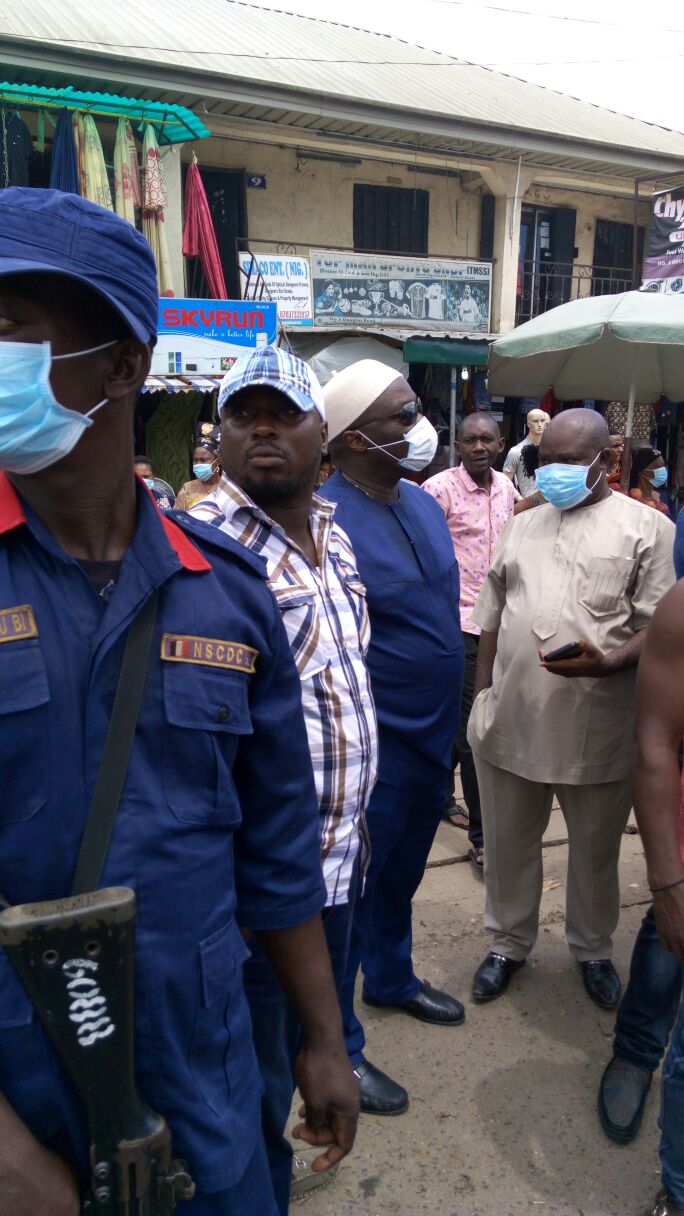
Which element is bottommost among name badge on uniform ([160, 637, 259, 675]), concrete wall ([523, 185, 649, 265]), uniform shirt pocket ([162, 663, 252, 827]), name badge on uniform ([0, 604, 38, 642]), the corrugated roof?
uniform shirt pocket ([162, 663, 252, 827])

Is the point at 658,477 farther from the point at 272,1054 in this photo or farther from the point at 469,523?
the point at 272,1054

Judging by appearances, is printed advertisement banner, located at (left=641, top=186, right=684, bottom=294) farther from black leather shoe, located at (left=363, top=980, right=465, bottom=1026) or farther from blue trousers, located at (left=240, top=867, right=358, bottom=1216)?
blue trousers, located at (left=240, top=867, right=358, bottom=1216)

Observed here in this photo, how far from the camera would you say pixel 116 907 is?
952 mm

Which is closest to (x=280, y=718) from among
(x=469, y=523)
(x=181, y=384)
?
(x=469, y=523)

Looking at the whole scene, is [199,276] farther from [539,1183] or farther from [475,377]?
[539,1183]

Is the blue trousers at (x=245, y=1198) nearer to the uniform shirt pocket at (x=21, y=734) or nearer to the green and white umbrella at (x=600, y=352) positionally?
the uniform shirt pocket at (x=21, y=734)

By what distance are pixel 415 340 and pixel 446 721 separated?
900 centimetres

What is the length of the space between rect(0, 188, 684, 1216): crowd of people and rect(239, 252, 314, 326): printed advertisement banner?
854cm

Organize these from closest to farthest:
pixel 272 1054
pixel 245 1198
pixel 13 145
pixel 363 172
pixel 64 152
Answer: pixel 245 1198 → pixel 272 1054 → pixel 13 145 → pixel 64 152 → pixel 363 172

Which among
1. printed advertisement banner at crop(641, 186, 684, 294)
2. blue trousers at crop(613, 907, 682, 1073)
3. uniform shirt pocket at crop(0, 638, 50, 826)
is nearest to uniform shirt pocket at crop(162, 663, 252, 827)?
uniform shirt pocket at crop(0, 638, 50, 826)

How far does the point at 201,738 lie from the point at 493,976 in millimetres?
2218

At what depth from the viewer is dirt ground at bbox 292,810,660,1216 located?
7.15 ft

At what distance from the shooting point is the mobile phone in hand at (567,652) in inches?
97.7

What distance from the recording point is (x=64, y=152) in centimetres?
861
